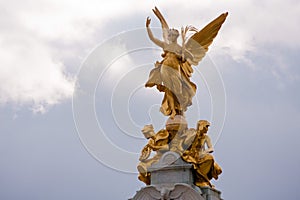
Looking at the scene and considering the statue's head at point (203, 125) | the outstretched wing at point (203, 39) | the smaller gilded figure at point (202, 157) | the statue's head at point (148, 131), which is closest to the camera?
the smaller gilded figure at point (202, 157)

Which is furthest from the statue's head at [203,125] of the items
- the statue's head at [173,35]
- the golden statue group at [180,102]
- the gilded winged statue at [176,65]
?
the statue's head at [173,35]

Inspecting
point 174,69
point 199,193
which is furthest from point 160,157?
point 174,69

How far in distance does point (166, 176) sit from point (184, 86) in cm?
272

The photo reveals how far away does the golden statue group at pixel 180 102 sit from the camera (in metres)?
13.8

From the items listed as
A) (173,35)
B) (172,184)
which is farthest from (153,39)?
(172,184)

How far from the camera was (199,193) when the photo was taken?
12961 millimetres

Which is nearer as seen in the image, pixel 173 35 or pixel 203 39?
pixel 173 35

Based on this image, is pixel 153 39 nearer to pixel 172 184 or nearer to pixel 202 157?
pixel 202 157

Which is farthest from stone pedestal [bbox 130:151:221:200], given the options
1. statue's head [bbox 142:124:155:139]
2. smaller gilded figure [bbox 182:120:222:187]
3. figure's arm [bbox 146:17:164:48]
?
figure's arm [bbox 146:17:164:48]

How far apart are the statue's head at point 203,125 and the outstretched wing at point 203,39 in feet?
6.75

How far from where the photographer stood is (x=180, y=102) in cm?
1476

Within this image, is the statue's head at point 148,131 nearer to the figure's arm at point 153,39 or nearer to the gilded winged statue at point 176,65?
the gilded winged statue at point 176,65

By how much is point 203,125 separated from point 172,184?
1821 millimetres

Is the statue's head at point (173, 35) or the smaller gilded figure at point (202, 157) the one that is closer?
the smaller gilded figure at point (202, 157)
